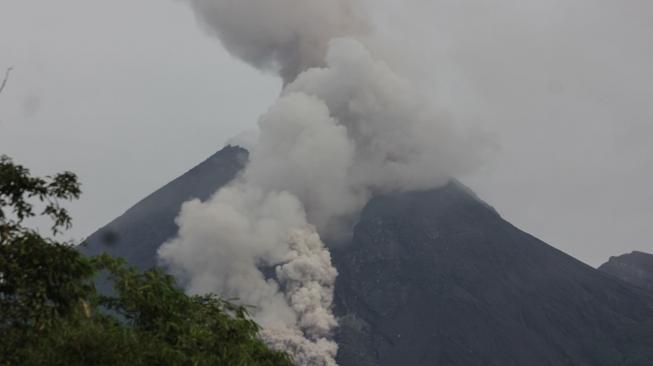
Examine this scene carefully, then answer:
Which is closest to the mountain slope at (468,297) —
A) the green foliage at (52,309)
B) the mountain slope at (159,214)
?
the mountain slope at (159,214)

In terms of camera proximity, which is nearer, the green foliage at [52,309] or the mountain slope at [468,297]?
the green foliage at [52,309]

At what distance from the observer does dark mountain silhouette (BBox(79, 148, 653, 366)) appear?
132250 millimetres

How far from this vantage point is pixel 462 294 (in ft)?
477

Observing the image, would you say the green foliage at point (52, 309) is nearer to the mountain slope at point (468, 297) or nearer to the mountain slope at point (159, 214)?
the mountain slope at point (468, 297)

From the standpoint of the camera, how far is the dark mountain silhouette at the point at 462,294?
132250mm

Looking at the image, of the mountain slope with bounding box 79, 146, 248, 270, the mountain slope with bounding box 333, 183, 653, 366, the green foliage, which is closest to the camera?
the green foliage

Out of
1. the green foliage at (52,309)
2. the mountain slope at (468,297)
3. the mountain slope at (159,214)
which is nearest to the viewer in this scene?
the green foliage at (52,309)

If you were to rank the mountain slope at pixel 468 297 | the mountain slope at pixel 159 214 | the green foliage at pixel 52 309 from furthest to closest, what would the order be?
the mountain slope at pixel 159 214
the mountain slope at pixel 468 297
the green foliage at pixel 52 309

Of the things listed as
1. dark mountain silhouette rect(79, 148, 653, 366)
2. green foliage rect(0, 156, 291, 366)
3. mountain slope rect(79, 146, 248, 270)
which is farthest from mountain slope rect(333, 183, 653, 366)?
green foliage rect(0, 156, 291, 366)

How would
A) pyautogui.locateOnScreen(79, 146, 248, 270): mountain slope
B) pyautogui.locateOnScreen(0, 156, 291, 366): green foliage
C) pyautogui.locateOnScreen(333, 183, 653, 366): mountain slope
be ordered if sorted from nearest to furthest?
Result: pyautogui.locateOnScreen(0, 156, 291, 366): green foliage
pyautogui.locateOnScreen(333, 183, 653, 366): mountain slope
pyautogui.locateOnScreen(79, 146, 248, 270): mountain slope

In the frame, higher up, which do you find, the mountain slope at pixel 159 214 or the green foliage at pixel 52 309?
the mountain slope at pixel 159 214

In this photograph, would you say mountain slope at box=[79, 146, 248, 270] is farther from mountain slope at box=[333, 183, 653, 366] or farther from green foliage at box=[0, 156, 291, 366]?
green foliage at box=[0, 156, 291, 366]

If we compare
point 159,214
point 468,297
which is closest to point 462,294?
point 468,297

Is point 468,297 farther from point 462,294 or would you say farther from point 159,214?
point 159,214
